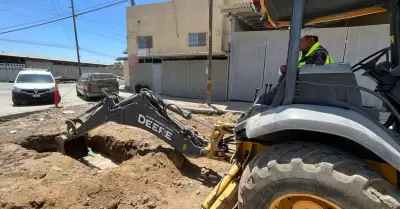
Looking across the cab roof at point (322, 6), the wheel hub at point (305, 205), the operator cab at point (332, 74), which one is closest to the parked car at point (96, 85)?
the cab roof at point (322, 6)

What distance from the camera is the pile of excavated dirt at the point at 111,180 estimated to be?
3.52m

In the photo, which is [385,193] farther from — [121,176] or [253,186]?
[121,176]

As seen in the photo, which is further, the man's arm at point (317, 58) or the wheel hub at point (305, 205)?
the man's arm at point (317, 58)

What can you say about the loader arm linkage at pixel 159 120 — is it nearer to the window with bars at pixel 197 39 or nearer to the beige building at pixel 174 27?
the beige building at pixel 174 27

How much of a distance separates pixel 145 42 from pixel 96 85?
6881 mm

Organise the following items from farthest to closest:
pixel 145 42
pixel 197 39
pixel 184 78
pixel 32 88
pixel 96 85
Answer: pixel 145 42
pixel 197 39
pixel 184 78
pixel 96 85
pixel 32 88

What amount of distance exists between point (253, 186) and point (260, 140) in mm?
524

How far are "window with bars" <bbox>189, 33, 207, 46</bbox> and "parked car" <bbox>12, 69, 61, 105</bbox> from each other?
30.8ft

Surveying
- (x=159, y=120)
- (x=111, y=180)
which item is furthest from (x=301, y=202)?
(x=111, y=180)

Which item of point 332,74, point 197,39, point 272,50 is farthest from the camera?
point 197,39

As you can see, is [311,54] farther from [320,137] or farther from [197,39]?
[197,39]

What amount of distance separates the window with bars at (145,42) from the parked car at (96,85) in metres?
5.23

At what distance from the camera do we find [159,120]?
4309 millimetres

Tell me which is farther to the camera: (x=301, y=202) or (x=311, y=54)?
(x=311, y=54)
